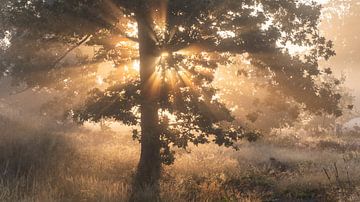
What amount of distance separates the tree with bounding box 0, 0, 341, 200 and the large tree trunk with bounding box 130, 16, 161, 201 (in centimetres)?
3

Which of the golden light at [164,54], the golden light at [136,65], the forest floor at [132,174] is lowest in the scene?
the forest floor at [132,174]

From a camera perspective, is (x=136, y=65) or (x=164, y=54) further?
(x=136, y=65)

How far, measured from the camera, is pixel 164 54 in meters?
12.3

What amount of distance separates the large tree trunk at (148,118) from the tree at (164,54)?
0.03 meters

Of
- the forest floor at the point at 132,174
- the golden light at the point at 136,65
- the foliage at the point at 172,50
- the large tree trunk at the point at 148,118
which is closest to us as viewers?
the forest floor at the point at 132,174

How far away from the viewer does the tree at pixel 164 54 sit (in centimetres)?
1148

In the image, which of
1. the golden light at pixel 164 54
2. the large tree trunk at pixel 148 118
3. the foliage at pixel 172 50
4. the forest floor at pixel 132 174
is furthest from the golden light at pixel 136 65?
the forest floor at pixel 132 174

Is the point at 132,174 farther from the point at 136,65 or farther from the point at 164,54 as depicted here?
the point at 164,54

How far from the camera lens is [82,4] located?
37.8 feet

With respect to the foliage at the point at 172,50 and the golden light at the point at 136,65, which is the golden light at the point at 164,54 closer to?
the foliage at the point at 172,50

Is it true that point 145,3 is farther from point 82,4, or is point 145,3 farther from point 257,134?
point 257,134

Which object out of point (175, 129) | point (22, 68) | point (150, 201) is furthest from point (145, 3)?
point (22, 68)

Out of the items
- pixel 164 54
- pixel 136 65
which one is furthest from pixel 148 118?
pixel 136 65

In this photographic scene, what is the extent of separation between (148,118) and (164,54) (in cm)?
174
